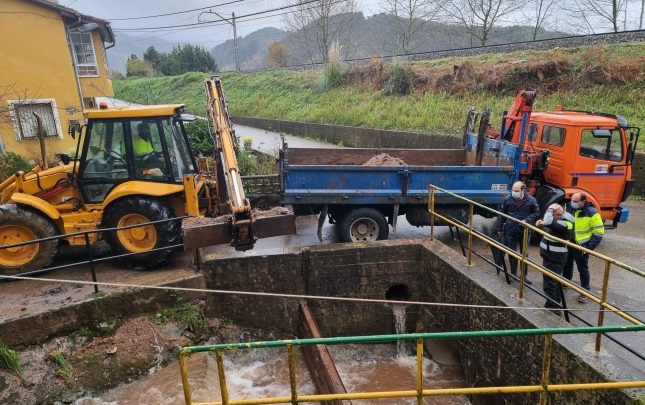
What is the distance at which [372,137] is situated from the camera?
17766 millimetres

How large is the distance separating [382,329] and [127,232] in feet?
14.5

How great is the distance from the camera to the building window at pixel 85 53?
711 inches

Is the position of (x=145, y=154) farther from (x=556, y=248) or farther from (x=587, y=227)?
(x=587, y=227)

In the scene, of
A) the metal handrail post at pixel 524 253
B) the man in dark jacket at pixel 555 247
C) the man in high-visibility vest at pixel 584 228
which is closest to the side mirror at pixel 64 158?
the metal handrail post at pixel 524 253

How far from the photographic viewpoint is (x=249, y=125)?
27281 mm

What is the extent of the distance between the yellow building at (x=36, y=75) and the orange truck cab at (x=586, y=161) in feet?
44.5

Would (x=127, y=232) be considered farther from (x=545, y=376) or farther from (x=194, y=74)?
(x=194, y=74)

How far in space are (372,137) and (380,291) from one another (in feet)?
38.0

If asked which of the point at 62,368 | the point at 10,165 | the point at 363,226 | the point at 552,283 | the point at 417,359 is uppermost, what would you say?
the point at 10,165

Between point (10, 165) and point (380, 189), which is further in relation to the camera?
point (10, 165)

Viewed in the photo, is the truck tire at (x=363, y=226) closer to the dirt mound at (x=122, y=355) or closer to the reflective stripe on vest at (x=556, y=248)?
the reflective stripe on vest at (x=556, y=248)

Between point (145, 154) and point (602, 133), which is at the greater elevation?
point (145, 154)

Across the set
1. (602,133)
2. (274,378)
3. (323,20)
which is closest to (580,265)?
(602,133)

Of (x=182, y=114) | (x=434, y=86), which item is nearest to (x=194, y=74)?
(x=434, y=86)
